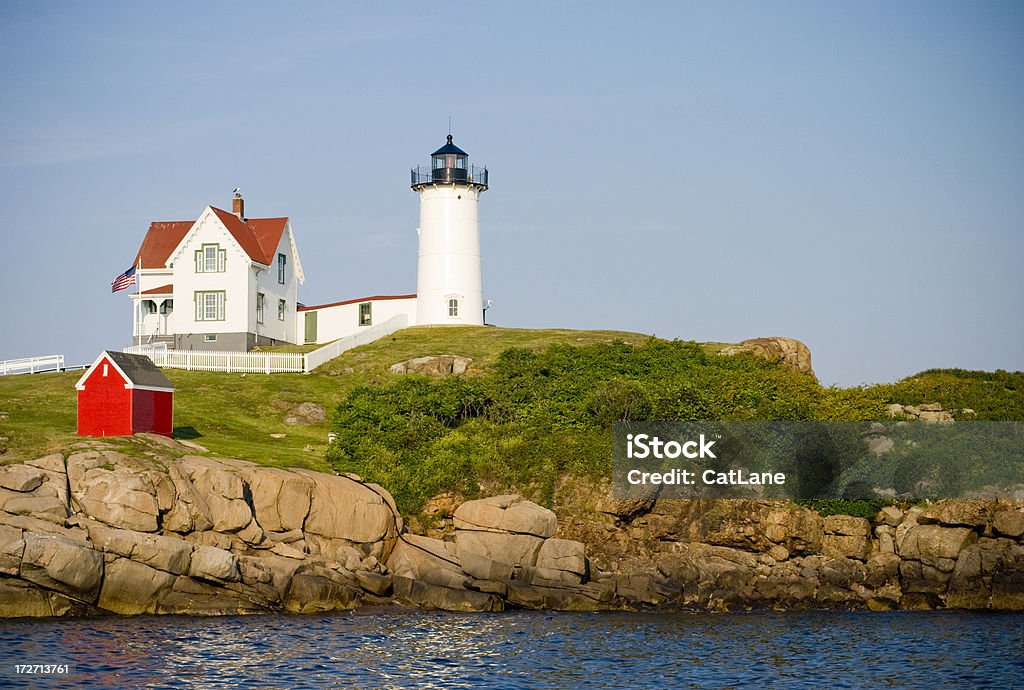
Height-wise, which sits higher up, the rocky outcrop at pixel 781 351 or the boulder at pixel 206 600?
the rocky outcrop at pixel 781 351

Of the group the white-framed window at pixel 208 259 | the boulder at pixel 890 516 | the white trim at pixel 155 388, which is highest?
the white-framed window at pixel 208 259

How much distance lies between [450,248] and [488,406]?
22.1m

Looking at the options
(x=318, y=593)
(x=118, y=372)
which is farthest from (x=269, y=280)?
(x=318, y=593)

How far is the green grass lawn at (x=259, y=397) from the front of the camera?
42.1 m

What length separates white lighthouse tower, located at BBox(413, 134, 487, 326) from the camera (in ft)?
230

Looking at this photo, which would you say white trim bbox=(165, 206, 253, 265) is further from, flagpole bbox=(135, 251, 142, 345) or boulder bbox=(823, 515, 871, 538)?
boulder bbox=(823, 515, 871, 538)

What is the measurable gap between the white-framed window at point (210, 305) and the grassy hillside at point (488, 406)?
10037 mm

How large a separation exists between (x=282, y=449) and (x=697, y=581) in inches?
606

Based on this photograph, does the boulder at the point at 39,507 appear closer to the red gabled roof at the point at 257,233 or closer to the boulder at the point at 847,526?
the boulder at the point at 847,526

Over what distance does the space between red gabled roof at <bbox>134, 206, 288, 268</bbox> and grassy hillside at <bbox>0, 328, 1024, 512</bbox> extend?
11366mm

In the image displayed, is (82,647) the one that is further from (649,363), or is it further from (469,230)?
(469,230)

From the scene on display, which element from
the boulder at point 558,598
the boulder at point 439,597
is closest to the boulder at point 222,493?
the boulder at point 439,597

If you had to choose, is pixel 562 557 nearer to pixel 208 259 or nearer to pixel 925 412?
pixel 925 412

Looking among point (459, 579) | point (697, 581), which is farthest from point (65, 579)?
point (697, 581)
